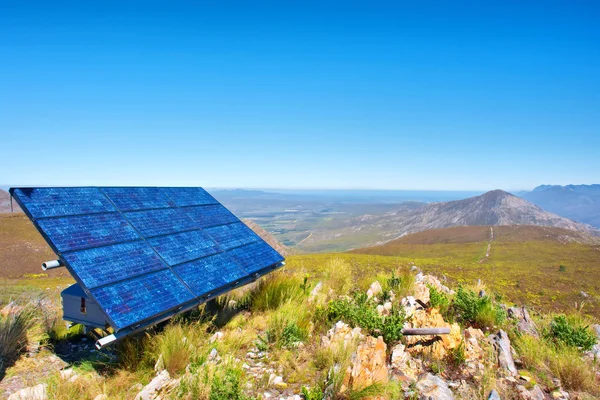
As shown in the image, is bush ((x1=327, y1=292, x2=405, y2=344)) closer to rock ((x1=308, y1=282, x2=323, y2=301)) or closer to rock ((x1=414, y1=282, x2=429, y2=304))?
rock ((x1=308, y1=282, x2=323, y2=301))

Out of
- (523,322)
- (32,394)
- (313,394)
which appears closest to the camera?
(32,394)

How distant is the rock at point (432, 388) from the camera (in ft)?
18.5

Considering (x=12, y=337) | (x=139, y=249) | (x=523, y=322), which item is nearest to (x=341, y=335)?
(x=139, y=249)

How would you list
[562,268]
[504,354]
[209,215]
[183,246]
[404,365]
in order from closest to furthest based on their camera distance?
[404,365] → [504,354] → [183,246] → [209,215] → [562,268]

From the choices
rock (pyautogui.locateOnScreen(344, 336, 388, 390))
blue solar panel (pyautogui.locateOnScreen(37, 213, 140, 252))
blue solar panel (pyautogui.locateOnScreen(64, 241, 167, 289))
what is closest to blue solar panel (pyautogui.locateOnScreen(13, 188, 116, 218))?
blue solar panel (pyautogui.locateOnScreen(37, 213, 140, 252))

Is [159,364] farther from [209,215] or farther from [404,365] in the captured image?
[209,215]

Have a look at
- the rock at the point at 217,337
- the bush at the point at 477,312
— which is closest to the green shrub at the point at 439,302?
the bush at the point at 477,312

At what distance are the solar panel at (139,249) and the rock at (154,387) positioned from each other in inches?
41.9

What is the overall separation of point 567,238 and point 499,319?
275ft

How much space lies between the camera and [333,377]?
5.94 m

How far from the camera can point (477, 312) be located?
31.8 feet

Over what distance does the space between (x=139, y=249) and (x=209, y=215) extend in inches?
150

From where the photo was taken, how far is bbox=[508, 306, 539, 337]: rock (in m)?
9.53

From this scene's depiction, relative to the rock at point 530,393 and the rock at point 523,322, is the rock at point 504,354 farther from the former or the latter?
the rock at point 523,322
